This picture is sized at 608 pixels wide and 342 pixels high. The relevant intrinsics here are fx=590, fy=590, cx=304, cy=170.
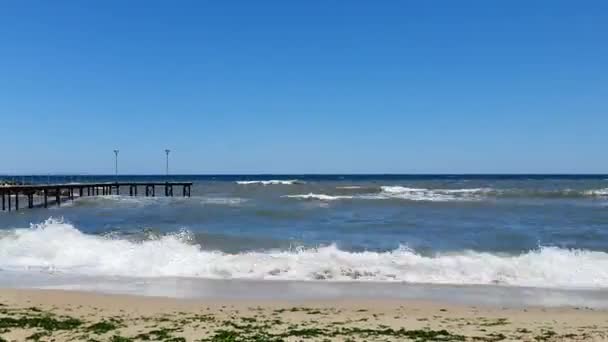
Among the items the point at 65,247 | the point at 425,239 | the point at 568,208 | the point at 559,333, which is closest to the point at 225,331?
the point at 559,333

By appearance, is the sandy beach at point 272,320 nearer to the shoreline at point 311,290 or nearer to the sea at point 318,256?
the shoreline at point 311,290

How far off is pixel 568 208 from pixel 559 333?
30.4m

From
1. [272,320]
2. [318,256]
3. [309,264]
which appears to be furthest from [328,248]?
[272,320]

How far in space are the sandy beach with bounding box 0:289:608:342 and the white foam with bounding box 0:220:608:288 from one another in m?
3.13

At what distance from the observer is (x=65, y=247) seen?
1809 centimetres

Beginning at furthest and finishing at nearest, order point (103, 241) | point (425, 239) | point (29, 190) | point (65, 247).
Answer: point (29, 190) < point (425, 239) < point (103, 241) < point (65, 247)

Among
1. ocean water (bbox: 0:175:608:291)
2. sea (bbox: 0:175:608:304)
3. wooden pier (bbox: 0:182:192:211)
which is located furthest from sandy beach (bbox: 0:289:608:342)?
wooden pier (bbox: 0:182:192:211)

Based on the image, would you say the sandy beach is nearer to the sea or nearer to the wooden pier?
the sea

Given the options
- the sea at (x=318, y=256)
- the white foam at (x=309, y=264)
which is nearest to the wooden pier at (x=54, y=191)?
the sea at (x=318, y=256)

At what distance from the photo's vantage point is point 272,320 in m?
9.54

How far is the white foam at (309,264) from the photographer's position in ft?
47.5

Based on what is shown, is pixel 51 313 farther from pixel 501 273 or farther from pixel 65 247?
pixel 501 273

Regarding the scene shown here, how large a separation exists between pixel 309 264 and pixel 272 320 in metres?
5.86

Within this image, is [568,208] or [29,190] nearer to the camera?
[568,208]
